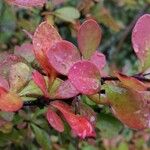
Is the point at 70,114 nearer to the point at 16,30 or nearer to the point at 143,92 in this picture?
the point at 143,92

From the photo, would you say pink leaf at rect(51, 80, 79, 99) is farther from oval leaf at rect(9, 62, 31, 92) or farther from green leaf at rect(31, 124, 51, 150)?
green leaf at rect(31, 124, 51, 150)

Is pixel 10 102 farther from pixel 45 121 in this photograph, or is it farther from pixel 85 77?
Result: pixel 45 121

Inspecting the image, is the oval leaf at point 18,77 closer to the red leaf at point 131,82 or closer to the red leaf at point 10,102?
the red leaf at point 10,102

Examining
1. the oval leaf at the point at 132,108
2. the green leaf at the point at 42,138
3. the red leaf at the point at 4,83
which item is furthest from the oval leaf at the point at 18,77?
the green leaf at the point at 42,138

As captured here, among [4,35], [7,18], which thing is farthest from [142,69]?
[4,35]

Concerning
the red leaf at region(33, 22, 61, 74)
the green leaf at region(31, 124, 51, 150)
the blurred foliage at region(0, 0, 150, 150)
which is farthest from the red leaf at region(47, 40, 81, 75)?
the green leaf at region(31, 124, 51, 150)

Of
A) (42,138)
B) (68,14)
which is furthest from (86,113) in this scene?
(68,14)

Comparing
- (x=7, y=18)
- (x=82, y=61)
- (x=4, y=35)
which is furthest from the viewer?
(x=4, y=35)
